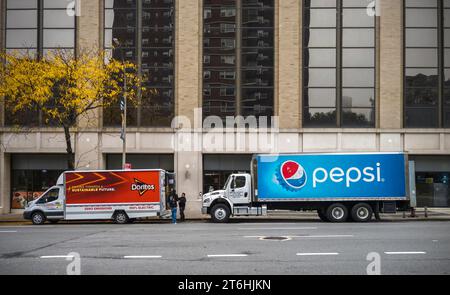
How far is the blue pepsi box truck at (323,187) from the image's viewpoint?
24.4 m

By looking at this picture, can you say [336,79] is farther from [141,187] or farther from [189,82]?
[141,187]

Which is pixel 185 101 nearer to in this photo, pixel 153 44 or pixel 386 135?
pixel 153 44

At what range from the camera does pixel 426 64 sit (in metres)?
32.9

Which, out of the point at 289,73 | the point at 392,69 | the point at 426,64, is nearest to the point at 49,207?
the point at 289,73

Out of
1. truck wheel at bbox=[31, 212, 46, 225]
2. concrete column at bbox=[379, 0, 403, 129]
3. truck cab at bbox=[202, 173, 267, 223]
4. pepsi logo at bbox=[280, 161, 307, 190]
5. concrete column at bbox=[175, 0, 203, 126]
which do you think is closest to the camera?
pepsi logo at bbox=[280, 161, 307, 190]

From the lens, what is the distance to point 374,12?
3297 centimetres

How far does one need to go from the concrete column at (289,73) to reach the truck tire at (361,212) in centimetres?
937

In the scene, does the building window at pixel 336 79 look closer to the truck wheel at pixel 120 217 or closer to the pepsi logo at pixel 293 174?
the pepsi logo at pixel 293 174

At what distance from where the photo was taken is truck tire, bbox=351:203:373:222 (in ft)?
80.1

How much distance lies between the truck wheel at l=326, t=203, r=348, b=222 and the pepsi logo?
174 cm

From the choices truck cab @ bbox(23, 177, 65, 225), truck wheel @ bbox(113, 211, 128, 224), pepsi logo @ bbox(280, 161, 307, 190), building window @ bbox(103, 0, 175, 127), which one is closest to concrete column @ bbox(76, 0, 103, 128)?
building window @ bbox(103, 0, 175, 127)

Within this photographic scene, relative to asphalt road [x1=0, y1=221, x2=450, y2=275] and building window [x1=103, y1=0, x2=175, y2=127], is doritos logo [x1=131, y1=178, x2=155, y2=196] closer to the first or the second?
asphalt road [x1=0, y1=221, x2=450, y2=275]

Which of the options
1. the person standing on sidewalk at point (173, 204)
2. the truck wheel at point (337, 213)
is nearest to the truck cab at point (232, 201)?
the person standing on sidewalk at point (173, 204)
